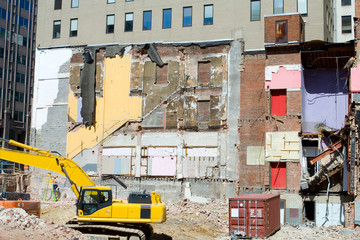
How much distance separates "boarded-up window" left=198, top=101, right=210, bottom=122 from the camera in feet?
132

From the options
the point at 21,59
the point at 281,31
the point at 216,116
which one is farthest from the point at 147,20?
the point at 21,59

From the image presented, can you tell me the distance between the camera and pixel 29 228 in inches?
873

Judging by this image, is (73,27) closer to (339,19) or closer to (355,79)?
(355,79)

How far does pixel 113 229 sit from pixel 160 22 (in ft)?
108

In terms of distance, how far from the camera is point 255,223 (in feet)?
93.9

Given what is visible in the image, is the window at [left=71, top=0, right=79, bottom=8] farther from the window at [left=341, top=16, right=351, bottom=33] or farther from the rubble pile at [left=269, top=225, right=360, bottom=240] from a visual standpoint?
the rubble pile at [left=269, top=225, right=360, bottom=240]

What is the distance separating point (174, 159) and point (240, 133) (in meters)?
5.92

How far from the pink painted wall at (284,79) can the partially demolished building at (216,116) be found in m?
0.08

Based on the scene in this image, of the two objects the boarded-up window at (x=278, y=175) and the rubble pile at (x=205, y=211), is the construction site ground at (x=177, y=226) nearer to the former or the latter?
the rubble pile at (x=205, y=211)

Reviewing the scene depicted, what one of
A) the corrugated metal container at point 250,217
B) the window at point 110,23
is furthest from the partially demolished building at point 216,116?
the window at point 110,23

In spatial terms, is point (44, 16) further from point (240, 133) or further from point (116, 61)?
point (240, 133)

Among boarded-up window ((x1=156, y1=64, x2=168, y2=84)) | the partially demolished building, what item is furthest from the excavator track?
boarded-up window ((x1=156, y1=64, x2=168, y2=84))

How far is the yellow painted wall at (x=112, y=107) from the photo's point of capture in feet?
139

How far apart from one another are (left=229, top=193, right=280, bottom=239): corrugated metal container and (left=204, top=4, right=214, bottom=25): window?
2566 cm
